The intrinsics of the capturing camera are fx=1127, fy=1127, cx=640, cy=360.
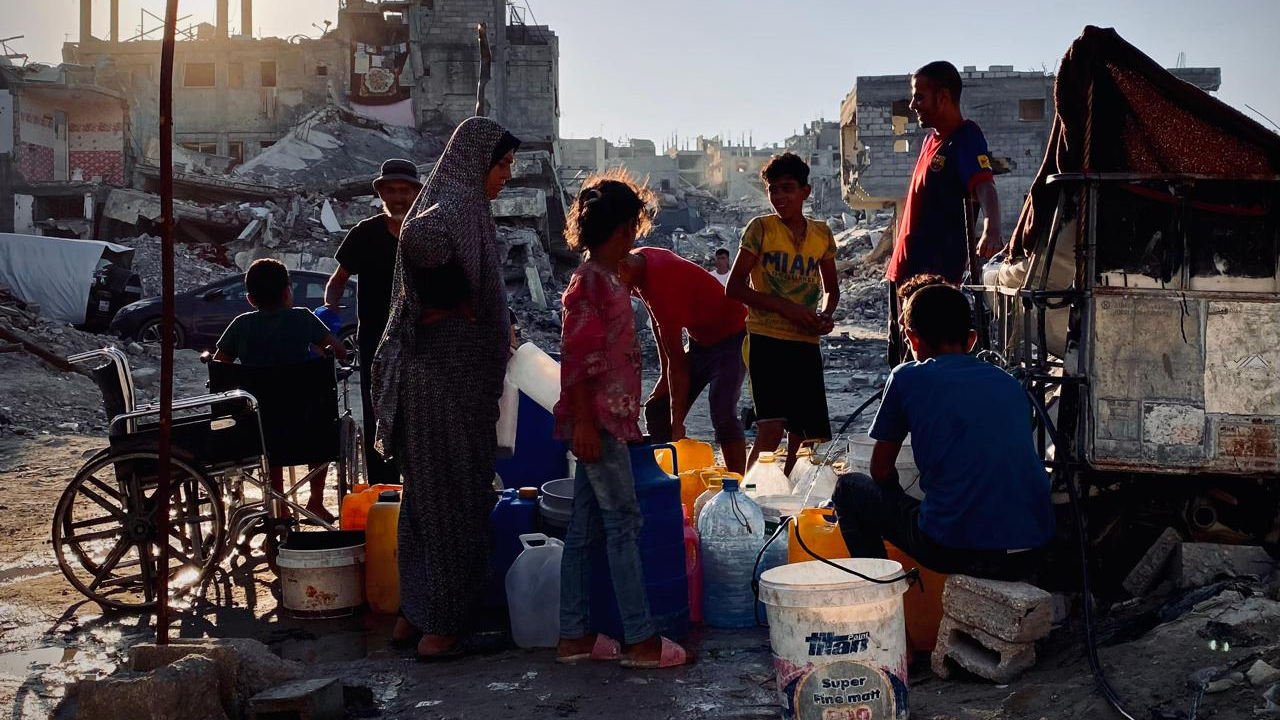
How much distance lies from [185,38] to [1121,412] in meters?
50.8

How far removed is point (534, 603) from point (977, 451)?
1.73 meters

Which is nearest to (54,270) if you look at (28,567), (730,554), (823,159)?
(28,567)

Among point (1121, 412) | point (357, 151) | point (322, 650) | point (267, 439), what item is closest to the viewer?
point (1121, 412)

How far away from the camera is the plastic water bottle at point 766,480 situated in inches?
206

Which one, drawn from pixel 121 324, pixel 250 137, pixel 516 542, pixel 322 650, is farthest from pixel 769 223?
pixel 250 137

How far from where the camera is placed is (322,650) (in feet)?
14.1

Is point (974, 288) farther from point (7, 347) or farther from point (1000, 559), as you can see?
point (7, 347)

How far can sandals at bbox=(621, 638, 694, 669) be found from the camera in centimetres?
384

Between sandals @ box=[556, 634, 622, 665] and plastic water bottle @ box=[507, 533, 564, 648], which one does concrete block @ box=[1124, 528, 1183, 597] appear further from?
plastic water bottle @ box=[507, 533, 564, 648]

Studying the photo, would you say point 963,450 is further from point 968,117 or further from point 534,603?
point 968,117

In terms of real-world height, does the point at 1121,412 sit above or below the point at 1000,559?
above

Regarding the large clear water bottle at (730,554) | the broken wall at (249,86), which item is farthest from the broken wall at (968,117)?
the large clear water bottle at (730,554)

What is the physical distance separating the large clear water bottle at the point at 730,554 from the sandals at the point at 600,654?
1.69ft

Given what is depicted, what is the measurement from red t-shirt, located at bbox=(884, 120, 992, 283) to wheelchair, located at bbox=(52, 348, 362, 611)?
9.18ft
